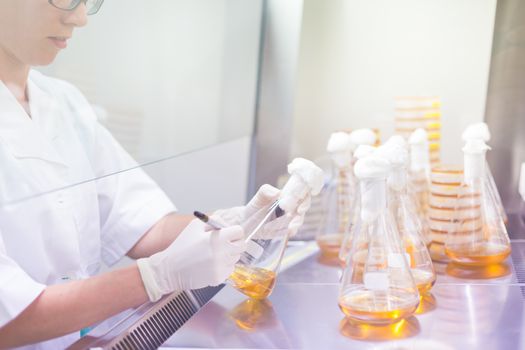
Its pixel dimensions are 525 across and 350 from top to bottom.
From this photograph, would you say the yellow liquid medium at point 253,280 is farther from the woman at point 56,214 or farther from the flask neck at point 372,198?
the flask neck at point 372,198

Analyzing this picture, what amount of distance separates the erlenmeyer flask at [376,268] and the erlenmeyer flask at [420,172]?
0.46m

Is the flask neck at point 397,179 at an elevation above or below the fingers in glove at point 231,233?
above

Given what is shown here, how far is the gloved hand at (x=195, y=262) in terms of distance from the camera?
1.35m

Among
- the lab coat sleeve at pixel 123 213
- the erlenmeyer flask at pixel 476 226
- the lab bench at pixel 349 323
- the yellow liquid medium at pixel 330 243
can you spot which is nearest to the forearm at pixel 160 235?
the lab coat sleeve at pixel 123 213

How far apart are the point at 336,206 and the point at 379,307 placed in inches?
27.2

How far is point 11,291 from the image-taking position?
1257mm

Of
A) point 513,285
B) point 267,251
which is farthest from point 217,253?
point 513,285

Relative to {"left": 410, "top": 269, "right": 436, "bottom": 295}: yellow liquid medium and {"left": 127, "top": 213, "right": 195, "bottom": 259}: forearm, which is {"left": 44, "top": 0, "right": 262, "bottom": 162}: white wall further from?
{"left": 410, "top": 269, "right": 436, "bottom": 295}: yellow liquid medium

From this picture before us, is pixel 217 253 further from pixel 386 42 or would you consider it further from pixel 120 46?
pixel 386 42

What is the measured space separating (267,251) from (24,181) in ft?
1.76

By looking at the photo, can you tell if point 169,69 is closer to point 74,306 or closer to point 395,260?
point 74,306

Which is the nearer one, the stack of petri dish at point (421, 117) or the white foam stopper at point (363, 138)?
the white foam stopper at point (363, 138)

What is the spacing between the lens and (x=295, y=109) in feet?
7.62

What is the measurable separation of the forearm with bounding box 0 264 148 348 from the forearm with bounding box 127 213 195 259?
0.37 metres
